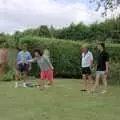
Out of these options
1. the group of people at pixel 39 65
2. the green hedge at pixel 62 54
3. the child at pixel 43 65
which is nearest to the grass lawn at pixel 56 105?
the child at pixel 43 65

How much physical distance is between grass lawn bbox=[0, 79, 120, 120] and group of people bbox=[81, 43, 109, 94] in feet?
2.19

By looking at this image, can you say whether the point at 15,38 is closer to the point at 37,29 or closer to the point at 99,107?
the point at 37,29

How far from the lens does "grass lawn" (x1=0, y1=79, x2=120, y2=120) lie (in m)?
12.6

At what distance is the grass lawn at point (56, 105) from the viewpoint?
12.6 meters

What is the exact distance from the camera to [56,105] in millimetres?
14547

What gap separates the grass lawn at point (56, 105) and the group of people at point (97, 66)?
0.67 meters

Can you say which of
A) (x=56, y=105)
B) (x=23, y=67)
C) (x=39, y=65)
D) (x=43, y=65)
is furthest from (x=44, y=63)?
(x=56, y=105)

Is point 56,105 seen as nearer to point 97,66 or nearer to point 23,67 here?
point 97,66

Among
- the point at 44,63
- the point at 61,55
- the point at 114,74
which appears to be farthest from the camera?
the point at 61,55

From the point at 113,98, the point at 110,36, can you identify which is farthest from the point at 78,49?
the point at 113,98

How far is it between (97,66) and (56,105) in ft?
14.9

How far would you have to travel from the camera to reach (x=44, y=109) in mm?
13680

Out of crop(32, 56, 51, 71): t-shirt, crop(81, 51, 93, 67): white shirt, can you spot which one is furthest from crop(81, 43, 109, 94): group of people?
crop(32, 56, 51, 71): t-shirt

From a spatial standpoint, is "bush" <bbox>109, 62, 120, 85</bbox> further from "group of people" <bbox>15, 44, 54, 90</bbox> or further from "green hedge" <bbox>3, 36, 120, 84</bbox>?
"group of people" <bbox>15, 44, 54, 90</bbox>
